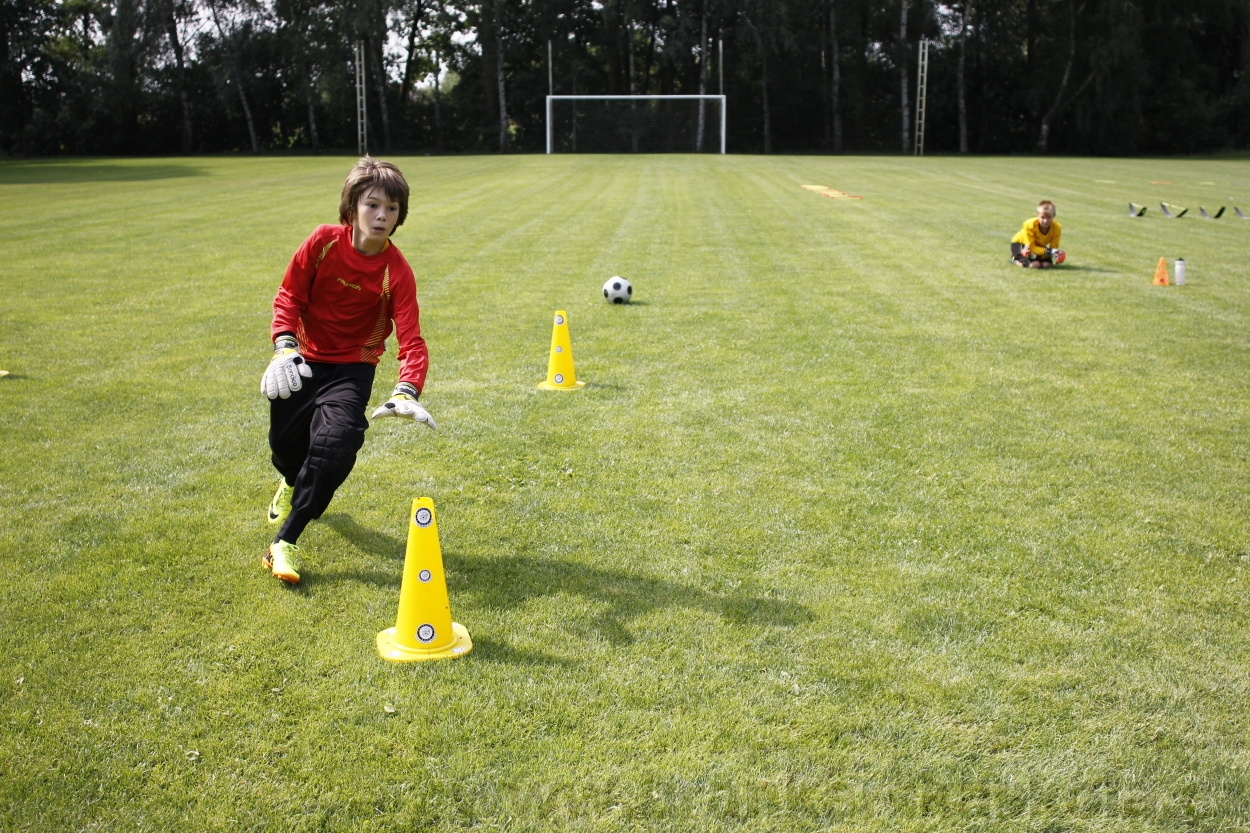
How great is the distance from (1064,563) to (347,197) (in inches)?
149

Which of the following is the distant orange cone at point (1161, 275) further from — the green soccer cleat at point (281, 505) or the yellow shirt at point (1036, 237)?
the green soccer cleat at point (281, 505)

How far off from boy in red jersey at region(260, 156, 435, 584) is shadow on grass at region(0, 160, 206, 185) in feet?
86.8

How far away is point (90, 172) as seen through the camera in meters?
32.4

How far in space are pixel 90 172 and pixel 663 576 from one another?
33.3 m

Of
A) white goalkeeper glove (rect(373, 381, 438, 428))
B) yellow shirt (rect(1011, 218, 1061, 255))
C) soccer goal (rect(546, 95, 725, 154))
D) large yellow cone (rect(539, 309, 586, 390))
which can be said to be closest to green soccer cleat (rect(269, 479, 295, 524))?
white goalkeeper glove (rect(373, 381, 438, 428))

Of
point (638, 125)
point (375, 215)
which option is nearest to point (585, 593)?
point (375, 215)

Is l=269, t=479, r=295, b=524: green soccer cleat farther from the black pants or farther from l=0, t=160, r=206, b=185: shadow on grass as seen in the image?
l=0, t=160, r=206, b=185: shadow on grass

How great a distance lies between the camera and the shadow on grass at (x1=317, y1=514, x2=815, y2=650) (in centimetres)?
438

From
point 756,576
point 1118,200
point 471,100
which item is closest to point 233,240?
point 756,576

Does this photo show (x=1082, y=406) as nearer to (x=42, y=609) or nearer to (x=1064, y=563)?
(x=1064, y=563)

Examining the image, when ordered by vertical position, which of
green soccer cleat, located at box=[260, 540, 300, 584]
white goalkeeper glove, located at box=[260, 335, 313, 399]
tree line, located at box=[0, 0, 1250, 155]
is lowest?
green soccer cleat, located at box=[260, 540, 300, 584]

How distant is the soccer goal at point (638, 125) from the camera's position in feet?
155

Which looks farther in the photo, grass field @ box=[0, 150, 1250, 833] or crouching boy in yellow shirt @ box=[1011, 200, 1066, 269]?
crouching boy in yellow shirt @ box=[1011, 200, 1066, 269]

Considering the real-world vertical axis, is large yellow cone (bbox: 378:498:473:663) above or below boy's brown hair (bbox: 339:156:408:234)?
below
